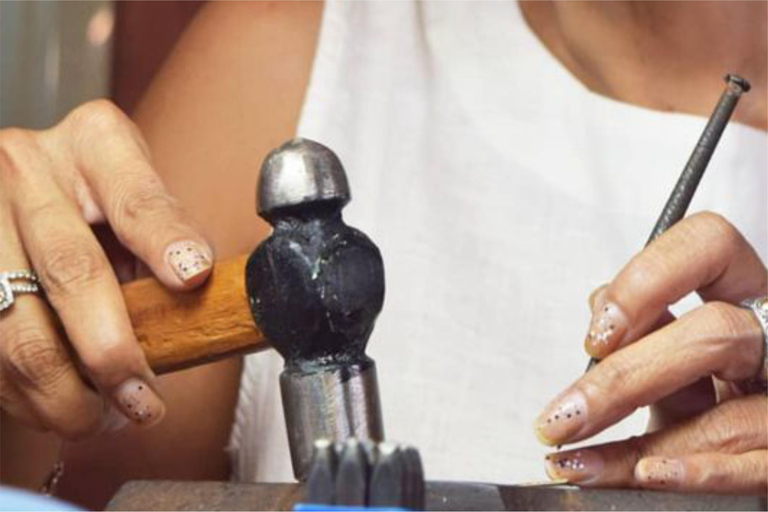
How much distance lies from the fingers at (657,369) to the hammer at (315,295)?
0.13 m

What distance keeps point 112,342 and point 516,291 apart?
499 mm

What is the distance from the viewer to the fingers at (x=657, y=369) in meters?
0.62

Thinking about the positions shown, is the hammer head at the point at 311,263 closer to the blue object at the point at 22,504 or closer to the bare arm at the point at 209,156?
the blue object at the point at 22,504

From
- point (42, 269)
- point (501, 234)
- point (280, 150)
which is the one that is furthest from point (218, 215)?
point (280, 150)

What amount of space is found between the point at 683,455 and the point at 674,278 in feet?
0.30

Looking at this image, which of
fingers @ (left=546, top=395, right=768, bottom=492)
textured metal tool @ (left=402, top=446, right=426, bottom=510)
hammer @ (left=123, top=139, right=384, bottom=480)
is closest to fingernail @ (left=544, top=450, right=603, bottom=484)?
fingers @ (left=546, top=395, right=768, bottom=492)

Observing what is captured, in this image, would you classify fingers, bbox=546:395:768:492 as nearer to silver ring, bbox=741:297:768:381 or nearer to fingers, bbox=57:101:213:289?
silver ring, bbox=741:297:768:381

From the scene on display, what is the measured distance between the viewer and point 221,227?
109 cm

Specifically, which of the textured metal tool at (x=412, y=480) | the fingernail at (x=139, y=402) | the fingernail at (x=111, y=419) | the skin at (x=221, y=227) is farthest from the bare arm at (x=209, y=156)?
the textured metal tool at (x=412, y=480)

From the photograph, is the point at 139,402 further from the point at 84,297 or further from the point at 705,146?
the point at 705,146

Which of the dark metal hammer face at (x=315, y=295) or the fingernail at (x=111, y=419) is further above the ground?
the dark metal hammer face at (x=315, y=295)

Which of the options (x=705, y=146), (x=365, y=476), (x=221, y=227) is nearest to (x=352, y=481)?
(x=365, y=476)

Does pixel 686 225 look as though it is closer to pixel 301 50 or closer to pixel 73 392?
pixel 73 392

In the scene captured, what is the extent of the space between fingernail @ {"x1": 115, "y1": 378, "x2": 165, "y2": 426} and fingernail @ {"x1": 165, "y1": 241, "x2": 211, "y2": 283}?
0.22 feet
